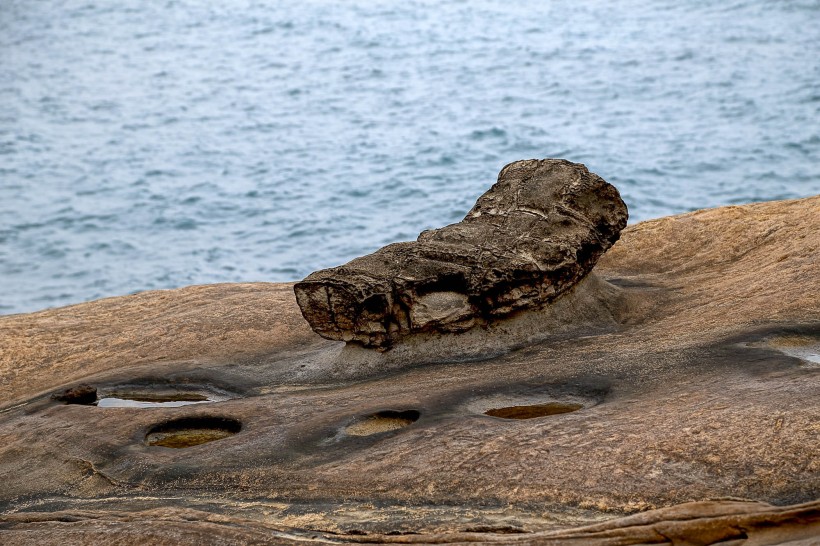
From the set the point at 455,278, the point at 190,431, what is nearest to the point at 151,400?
the point at 190,431

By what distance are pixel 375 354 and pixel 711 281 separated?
2903 millimetres

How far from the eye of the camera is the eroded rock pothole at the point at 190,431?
26.6 feet

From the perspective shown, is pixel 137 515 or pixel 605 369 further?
pixel 605 369

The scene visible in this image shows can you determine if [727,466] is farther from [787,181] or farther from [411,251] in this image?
[787,181]

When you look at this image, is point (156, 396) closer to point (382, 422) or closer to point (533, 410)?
point (382, 422)

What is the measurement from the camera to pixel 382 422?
782cm

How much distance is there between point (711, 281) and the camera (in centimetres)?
996

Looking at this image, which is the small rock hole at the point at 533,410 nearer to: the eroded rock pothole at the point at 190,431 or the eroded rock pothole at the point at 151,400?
the eroded rock pothole at the point at 190,431

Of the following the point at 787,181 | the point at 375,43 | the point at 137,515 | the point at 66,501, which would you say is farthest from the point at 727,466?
the point at 375,43

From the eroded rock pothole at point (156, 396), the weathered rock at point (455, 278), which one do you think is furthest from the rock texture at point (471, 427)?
the weathered rock at point (455, 278)

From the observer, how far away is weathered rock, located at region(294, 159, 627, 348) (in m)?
8.85

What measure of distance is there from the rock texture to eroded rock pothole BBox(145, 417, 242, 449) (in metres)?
0.06

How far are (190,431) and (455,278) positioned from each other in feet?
7.15

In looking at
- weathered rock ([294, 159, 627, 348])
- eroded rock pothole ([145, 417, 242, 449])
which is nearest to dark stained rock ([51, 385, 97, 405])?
eroded rock pothole ([145, 417, 242, 449])
